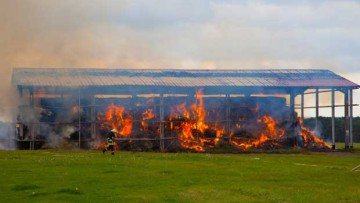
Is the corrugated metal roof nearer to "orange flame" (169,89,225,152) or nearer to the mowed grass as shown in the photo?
"orange flame" (169,89,225,152)

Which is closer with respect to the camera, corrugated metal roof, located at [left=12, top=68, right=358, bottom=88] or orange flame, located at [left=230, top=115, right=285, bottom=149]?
corrugated metal roof, located at [left=12, top=68, right=358, bottom=88]

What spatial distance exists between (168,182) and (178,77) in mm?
30561

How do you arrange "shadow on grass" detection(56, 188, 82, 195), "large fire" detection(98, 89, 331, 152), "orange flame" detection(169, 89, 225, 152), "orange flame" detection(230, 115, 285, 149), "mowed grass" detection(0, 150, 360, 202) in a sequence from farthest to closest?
"orange flame" detection(230, 115, 285, 149) < "orange flame" detection(169, 89, 225, 152) < "large fire" detection(98, 89, 331, 152) < "shadow on grass" detection(56, 188, 82, 195) < "mowed grass" detection(0, 150, 360, 202)

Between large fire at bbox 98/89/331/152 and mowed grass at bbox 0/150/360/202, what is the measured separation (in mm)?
17452

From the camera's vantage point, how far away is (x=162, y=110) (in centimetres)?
4506

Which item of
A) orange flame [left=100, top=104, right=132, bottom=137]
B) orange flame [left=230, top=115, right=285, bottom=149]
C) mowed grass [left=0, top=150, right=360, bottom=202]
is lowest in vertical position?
mowed grass [left=0, top=150, right=360, bottom=202]

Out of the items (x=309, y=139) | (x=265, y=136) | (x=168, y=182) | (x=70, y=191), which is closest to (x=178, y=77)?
(x=265, y=136)

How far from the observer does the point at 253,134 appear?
47094 millimetres

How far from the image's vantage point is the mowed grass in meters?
16.7

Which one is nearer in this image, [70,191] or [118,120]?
[70,191]

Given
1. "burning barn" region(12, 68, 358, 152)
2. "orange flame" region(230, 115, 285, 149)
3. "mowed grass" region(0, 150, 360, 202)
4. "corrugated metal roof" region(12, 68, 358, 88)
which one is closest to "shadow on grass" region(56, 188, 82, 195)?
"mowed grass" region(0, 150, 360, 202)

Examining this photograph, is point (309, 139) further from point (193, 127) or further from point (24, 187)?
point (24, 187)

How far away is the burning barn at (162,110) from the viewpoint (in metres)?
44.4

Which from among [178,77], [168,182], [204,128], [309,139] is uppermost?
[178,77]
